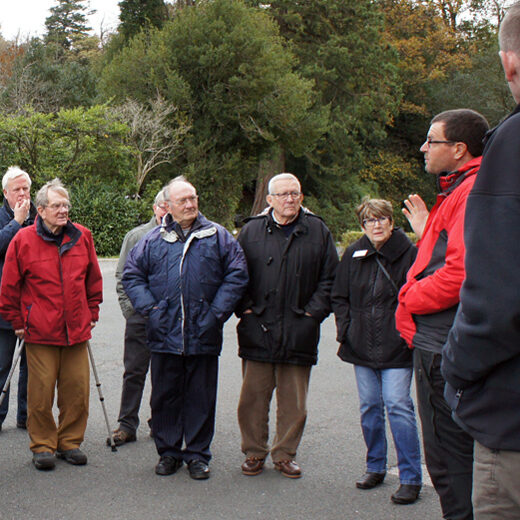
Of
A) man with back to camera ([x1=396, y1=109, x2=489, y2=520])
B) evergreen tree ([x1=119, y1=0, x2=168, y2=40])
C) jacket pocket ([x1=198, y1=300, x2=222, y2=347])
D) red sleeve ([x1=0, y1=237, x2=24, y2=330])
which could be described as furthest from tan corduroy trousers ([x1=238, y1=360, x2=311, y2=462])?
evergreen tree ([x1=119, y1=0, x2=168, y2=40])

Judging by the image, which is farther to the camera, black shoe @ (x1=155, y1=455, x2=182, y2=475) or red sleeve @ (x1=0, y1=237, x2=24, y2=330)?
red sleeve @ (x1=0, y1=237, x2=24, y2=330)

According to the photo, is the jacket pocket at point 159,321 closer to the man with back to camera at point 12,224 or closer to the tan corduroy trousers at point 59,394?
the tan corduroy trousers at point 59,394

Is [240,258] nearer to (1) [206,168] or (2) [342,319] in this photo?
(2) [342,319]

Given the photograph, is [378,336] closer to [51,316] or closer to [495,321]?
[51,316]

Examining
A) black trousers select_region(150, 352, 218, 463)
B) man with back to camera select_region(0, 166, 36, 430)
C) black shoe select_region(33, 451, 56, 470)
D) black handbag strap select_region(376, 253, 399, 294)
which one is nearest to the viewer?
black handbag strap select_region(376, 253, 399, 294)

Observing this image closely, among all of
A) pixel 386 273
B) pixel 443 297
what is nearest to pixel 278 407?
pixel 386 273

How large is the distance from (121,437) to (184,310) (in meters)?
1.31

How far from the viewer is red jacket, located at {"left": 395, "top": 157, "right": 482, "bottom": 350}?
10.4ft

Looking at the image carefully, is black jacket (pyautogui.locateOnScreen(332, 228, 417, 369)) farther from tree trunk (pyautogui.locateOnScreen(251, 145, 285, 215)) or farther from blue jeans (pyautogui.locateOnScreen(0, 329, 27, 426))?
tree trunk (pyautogui.locateOnScreen(251, 145, 285, 215))

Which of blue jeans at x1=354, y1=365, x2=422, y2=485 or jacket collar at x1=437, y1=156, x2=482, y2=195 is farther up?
jacket collar at x1=437, y1=156, x2=482, y2=195

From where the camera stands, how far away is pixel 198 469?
473 centimetres

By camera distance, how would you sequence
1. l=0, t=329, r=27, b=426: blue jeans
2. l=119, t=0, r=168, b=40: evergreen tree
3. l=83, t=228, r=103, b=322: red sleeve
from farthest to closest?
l=119, t=0, r=168, b=40: evergreen tree, l=0, t=329, r=27, b=426: blue jeans, l=83, t=228, r=103, b=322: red sleeve

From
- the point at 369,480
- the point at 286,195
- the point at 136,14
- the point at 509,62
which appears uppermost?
the point at 136,14

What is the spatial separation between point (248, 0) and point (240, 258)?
3149cm
